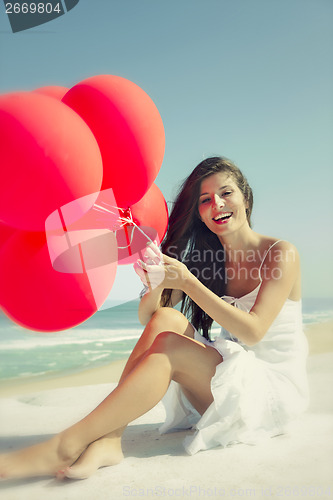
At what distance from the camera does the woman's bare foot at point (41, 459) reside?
1491 millimetres

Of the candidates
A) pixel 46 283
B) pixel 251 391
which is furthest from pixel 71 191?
pixel 251 391

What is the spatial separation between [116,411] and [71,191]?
73 centimetres

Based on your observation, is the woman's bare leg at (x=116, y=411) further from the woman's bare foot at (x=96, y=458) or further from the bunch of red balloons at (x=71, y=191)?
the bunch of red balloons at (x=71, y=191)

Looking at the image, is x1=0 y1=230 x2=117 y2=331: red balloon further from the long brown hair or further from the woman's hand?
the long brown hair

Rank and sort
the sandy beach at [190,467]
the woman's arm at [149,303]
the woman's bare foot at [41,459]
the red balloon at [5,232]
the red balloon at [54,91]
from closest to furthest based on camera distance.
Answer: the sandy beach at [190,467] < the woman's bare foot at [41,459] < the red balloon at [5,232] < the red balloon at [54,91] < the woman's arm at [149,303]

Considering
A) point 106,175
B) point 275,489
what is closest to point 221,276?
point 106,175

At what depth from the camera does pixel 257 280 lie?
6.73ft

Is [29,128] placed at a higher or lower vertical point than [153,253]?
higher

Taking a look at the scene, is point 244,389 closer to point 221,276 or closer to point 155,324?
point 155,324

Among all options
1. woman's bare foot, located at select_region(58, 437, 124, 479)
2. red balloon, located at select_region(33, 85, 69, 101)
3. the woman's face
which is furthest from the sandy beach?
red balloon, located at select_region(33, 85, 69, 101)

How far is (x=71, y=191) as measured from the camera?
146 cm

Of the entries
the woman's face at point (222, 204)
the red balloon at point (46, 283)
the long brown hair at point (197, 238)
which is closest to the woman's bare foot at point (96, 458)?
the red balloon at point (46, 283)

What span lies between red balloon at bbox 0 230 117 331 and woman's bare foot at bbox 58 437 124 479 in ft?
1.35

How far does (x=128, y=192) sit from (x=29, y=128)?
44 cm
